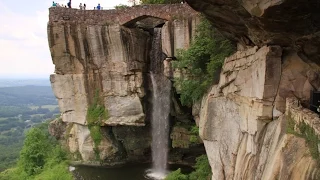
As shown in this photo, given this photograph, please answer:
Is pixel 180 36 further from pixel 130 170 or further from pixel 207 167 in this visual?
pixel 130 170

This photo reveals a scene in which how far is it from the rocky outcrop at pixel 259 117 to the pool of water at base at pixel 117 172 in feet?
34.1

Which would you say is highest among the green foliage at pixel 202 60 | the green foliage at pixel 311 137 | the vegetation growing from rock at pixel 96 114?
the green foliage at pixel 202 60

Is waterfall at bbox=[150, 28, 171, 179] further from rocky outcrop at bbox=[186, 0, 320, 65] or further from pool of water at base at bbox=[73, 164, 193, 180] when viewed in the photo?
rocky outcrop at bbox=[186, 0, 320, 65]

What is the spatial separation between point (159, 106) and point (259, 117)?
50.1ft

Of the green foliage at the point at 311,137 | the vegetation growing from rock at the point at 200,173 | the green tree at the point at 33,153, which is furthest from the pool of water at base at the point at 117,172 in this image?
the green foliage at the point at 311,137

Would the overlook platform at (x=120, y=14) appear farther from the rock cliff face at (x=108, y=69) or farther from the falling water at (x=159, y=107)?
the falling water at (x=159, y=107)

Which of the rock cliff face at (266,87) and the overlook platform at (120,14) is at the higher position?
the overlook platform at (120,14)

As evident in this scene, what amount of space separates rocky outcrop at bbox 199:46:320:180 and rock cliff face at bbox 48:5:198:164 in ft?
28.5

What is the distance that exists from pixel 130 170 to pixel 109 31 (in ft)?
39.1

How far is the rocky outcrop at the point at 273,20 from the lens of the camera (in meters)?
9.02

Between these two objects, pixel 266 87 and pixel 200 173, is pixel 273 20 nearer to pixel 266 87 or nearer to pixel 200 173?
pixel 266 87

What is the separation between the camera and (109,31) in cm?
2527

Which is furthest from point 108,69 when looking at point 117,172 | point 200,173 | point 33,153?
point 200,173

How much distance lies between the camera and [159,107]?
27297 mm
